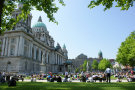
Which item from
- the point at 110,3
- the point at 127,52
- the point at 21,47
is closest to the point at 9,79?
the point at 110,3

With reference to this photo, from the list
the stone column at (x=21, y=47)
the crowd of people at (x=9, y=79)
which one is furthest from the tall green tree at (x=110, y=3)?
the stone column at (x=21, y=47)

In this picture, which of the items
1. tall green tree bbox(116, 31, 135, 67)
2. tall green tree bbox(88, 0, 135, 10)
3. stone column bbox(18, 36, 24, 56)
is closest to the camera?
tall green tree bbox(88, 0, 135, 10)

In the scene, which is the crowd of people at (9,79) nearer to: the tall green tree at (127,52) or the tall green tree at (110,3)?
the tall green tree at (110,3)

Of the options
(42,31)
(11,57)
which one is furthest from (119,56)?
(42,31)

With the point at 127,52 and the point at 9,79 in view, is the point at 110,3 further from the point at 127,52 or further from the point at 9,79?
the point at 127,52

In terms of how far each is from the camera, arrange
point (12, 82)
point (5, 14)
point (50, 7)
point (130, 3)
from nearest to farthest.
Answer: point (130, 3) < point (12, 82) < point (50, 7) < point (5, 14)

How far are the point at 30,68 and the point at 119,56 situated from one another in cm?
3789

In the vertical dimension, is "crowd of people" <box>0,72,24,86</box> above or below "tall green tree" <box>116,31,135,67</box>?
below

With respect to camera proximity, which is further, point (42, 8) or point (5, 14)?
point (5, 14)

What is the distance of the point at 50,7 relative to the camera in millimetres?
14008

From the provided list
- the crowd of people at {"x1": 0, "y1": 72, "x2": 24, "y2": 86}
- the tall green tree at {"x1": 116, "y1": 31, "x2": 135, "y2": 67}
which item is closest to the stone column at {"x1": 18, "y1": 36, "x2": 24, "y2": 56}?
the crowd of people at {"x1": 0, "y1": 72, "x2": 24, "y2": 86}

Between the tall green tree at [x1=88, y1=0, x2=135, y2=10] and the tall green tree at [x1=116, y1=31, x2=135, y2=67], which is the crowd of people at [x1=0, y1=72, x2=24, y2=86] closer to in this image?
the tall green tree at [x1=88, y1=0, x2=135, y2=10]

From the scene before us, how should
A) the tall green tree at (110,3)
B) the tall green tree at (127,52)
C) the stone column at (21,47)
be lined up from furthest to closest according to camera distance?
the stone column at (21,47), the tall green tree at (127,52), the tall green tree at (110,3)

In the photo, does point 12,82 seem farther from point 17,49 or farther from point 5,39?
point 5,39
